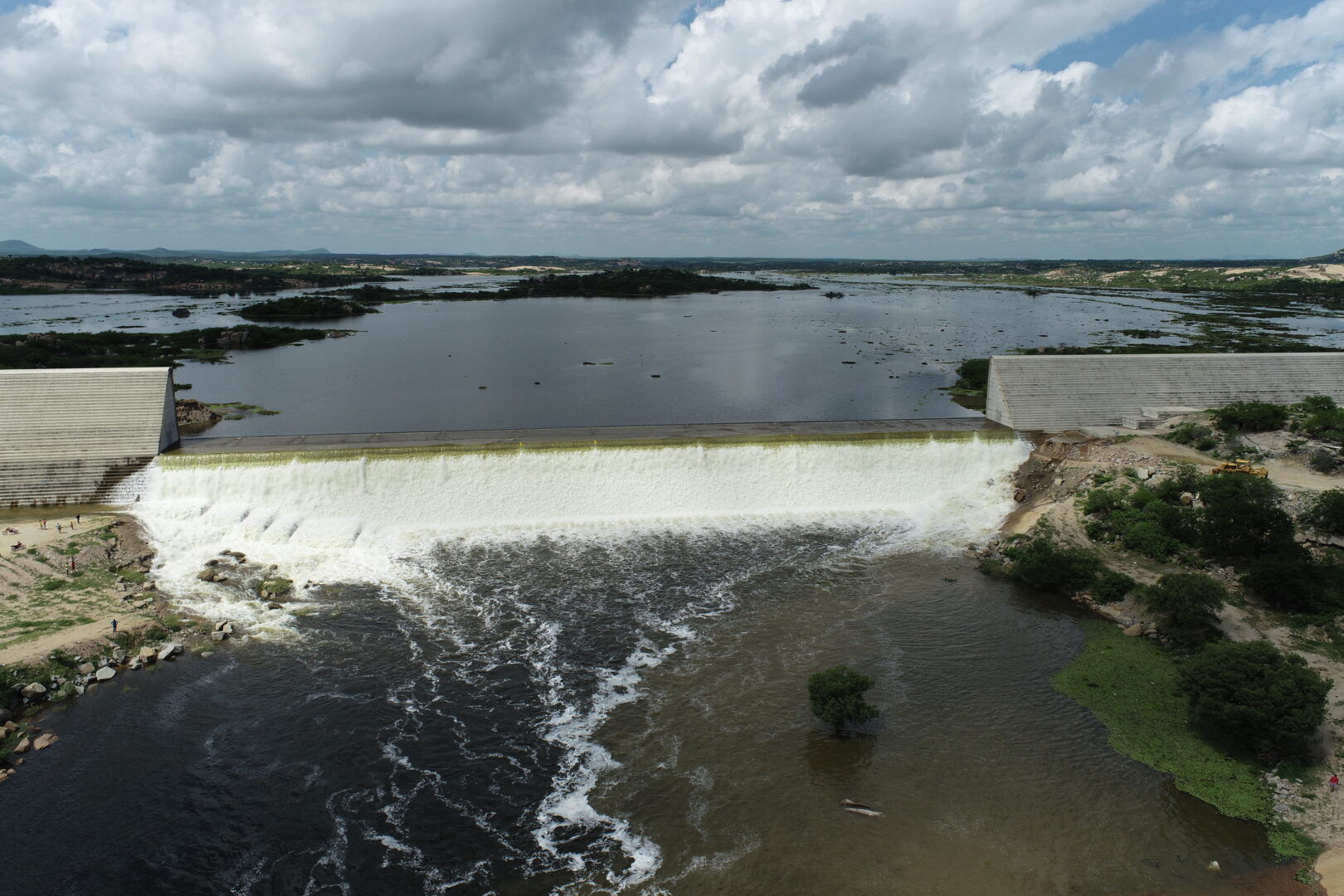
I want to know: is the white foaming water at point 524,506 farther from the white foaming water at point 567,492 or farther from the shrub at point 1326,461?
the shrub at point 1326,461

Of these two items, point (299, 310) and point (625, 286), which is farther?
point (625, 286)

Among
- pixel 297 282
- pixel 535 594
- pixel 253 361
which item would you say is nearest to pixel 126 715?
pixel 535 594

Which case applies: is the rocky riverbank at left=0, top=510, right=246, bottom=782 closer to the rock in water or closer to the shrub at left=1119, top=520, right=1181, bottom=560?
the rock in water

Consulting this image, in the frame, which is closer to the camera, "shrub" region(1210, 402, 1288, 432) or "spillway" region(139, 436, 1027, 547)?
"spillway" region(139, 436, 1027, 547)

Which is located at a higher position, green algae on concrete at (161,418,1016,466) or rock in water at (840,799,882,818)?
green algae on concrete at (161,418,1016,466)

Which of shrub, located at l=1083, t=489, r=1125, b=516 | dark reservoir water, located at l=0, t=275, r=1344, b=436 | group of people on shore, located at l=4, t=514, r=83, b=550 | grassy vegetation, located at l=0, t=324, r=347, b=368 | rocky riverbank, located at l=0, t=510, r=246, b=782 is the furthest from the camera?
grassy vegetation, located at l=0, t=324, r=347, b=368

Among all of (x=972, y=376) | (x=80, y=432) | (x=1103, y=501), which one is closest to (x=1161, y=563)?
(x=1103, y=501)

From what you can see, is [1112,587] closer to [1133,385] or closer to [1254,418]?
[1254,418]

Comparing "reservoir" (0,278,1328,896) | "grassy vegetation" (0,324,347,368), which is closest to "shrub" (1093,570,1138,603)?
"reservoir" (0,278,1328,896)
